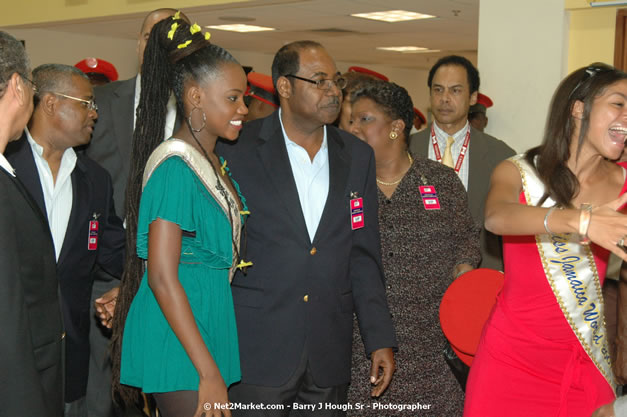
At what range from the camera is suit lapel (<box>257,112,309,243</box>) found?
8.21 feet

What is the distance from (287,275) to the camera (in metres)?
2.49

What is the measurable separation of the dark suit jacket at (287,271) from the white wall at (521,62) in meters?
3.04

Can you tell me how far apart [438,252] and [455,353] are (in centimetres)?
45

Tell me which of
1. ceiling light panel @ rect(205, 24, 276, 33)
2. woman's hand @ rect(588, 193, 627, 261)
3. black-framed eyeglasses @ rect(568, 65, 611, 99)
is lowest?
woman's hand @ rect(588, 193, 627, 261)

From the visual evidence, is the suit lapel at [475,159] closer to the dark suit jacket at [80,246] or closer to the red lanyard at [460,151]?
the red lanyard at [460,151]

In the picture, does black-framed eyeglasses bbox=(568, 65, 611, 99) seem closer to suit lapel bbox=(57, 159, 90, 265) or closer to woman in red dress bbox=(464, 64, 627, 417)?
woman in red dress bbox=(464, 64, 627, 417)

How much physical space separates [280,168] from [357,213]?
0.35 meters

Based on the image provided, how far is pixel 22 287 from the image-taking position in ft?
5.73

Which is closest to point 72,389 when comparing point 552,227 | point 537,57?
point 552,227

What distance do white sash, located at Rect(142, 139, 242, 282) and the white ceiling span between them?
637cm

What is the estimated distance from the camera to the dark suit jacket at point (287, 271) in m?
2.49

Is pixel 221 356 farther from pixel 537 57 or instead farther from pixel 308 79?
pixel 537 57

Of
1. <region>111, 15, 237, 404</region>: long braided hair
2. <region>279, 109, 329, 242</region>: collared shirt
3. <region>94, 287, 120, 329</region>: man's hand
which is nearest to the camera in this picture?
<region>111, 15, 237, 404</region>: long braided hair

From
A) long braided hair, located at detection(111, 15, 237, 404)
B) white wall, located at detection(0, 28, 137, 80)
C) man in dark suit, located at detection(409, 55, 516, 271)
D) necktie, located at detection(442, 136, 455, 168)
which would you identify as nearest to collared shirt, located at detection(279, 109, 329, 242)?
long braided hair, located at detection(111, 15, 237, 404)
